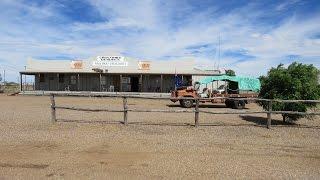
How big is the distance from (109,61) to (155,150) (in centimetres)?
3037

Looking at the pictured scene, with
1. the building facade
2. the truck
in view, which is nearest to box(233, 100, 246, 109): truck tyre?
the truck

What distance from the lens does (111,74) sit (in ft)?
129

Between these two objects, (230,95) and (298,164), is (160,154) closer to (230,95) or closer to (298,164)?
(298,164)

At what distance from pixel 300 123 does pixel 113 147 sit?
887 centimetres

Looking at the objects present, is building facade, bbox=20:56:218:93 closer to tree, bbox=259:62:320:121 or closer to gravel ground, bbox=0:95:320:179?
tree, bbox=259:62:320:121

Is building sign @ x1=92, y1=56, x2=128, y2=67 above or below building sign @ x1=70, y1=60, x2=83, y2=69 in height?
above

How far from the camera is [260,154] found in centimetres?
943

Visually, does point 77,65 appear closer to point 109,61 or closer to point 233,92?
point 109,61

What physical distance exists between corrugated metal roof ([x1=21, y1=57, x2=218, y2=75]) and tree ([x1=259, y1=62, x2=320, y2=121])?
21.0m

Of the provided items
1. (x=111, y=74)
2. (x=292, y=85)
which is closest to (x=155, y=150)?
(x=292, y=85)

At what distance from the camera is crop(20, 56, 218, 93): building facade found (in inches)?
1495

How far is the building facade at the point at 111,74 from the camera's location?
125ft

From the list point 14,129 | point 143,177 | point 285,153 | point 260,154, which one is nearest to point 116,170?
point 143,177

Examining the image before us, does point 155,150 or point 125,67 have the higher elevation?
point 125,67
